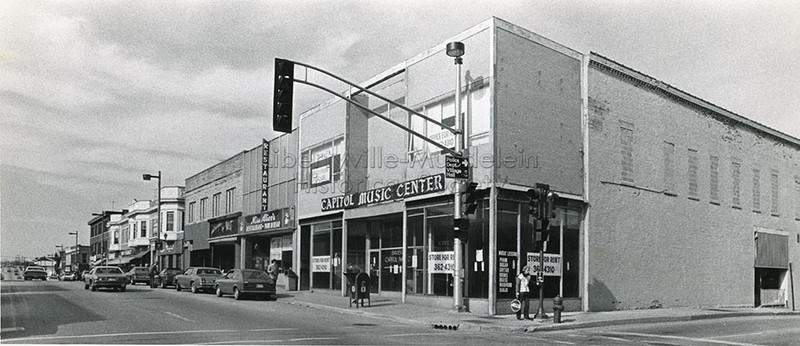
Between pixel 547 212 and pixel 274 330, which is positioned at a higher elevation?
pixel 547 212

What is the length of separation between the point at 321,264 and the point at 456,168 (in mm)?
13838

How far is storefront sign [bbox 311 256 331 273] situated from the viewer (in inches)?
1268

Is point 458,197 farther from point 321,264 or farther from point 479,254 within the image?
point 321,264

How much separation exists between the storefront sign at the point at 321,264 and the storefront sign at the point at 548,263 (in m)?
11.7

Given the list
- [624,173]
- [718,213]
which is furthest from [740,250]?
[624,173]

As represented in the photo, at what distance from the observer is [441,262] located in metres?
24.1

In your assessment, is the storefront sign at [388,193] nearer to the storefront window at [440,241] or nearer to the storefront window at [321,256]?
the storefront window at [440,241]

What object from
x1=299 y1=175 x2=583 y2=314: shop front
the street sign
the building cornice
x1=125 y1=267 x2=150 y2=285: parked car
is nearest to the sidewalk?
x1=299 y1=175 x2=583 y2=314: shop front

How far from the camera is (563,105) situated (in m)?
24.5

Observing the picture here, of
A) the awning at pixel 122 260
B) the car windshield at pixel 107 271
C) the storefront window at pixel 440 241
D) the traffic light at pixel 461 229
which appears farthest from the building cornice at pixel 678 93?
the awning at pixel 122 260

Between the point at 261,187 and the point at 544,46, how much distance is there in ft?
70.3

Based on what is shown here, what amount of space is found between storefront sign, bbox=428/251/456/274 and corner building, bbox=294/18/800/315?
7 cm

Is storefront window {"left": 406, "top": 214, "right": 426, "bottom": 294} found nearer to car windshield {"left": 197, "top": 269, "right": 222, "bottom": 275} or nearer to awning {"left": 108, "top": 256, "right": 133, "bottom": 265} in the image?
car windshield {"left": 197, "top": 269, "right": 222, "bottom": 275}

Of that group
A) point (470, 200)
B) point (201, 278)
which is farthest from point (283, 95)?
point (201, 278)
